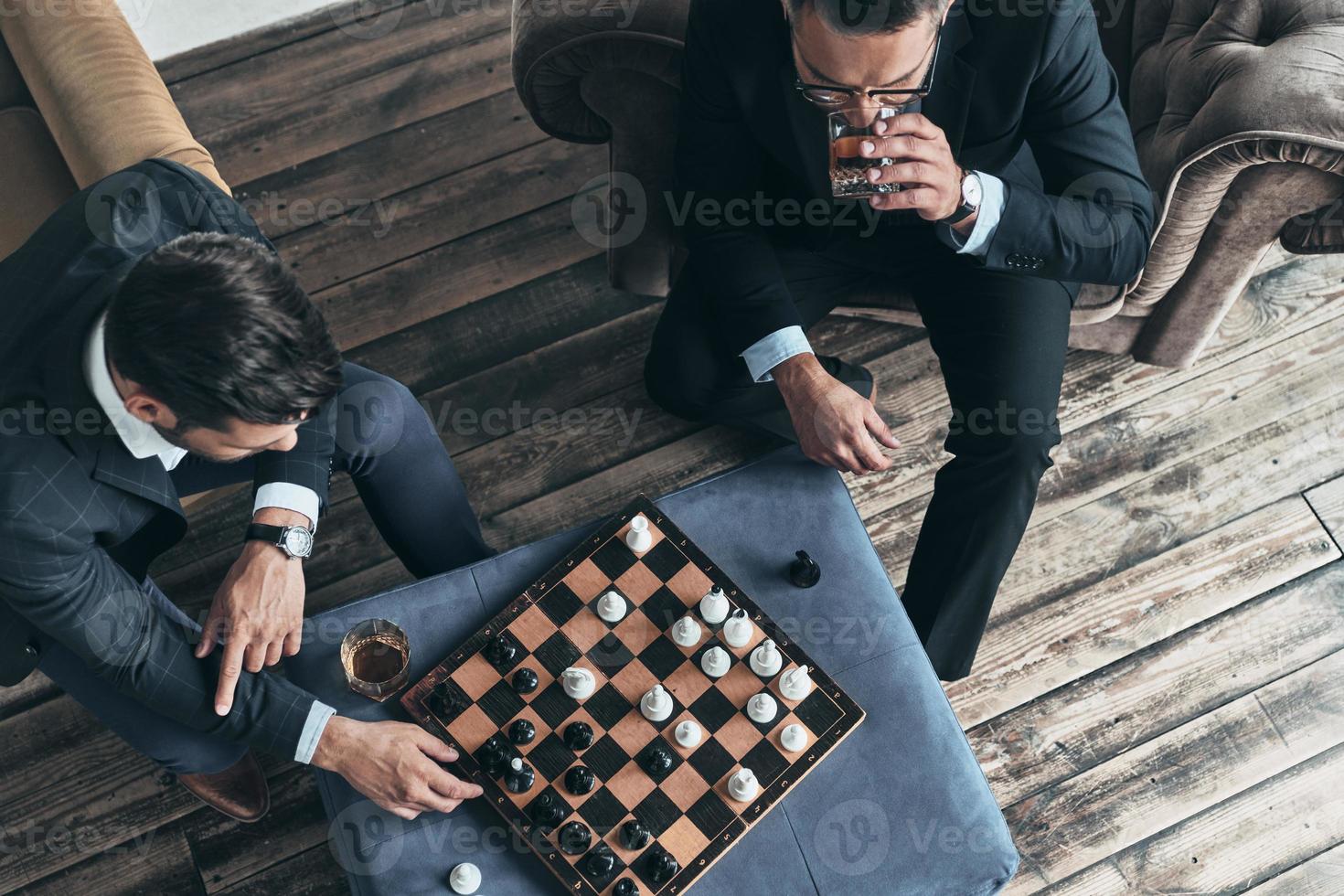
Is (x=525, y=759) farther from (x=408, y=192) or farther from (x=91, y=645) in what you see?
(x=408, y=192)

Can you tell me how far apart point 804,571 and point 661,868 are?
484mm

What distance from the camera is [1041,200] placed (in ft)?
6.13

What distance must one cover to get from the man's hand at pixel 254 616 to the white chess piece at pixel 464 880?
407 mm

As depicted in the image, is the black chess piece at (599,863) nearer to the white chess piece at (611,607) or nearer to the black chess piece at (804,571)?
the white chess piece at (611,607)

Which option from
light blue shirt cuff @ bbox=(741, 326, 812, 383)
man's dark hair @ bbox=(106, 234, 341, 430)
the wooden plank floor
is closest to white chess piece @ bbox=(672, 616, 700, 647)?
light blue shirt cuff @ bbox=(741, 326, 812, 383)

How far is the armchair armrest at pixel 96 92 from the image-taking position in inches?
76.1

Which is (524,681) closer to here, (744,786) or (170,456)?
(744,786)

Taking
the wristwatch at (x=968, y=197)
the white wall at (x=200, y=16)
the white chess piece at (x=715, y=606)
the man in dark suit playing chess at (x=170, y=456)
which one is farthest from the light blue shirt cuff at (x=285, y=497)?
the white wall at (x=200, y=16)

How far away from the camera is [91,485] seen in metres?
1.55

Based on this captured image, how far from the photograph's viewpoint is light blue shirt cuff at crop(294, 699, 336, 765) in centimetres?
162

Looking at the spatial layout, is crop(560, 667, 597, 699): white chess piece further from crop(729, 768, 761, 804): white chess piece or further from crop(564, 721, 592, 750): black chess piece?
crop(729, 768, 761, 804): white chess piece

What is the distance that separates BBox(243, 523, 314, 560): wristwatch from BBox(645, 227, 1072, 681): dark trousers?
2.67ft

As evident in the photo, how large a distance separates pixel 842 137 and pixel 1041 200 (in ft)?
1.39

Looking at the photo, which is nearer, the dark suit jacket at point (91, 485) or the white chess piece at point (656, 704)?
the dark suit jacket at point (91, 485)
